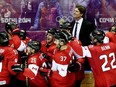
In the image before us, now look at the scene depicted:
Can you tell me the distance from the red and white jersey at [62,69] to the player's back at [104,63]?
30 centimetres

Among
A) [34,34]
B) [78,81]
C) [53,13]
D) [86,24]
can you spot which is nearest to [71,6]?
[53,13]

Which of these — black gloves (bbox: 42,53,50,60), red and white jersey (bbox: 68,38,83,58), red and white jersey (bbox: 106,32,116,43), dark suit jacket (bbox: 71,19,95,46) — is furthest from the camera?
dark suit jacket (bbox: 71,19,95,46)

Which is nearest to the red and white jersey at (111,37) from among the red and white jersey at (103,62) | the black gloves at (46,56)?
the red and white jersey at (103,62)

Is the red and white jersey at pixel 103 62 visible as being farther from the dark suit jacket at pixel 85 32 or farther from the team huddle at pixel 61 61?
the dark suit jacket at pixel 85 32

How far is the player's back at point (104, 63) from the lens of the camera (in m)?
5.33

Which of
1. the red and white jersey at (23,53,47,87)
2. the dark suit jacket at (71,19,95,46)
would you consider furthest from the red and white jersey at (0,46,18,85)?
the dark suit jacket at (71,19,95,46)

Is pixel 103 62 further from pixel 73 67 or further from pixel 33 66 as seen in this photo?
pixel 33 66

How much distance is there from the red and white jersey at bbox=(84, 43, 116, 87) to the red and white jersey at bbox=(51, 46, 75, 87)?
0.25 m

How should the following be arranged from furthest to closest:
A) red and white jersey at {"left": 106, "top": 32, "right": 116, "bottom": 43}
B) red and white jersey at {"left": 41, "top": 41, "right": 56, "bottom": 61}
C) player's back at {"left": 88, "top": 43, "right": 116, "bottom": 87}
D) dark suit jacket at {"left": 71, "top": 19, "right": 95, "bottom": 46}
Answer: dark suit jacket at {"left": 71, "top": 19, "right": 95, "bottom": 46} → red and white jersey at {"left": 106, "top": 32, "right": 116, "bottom": 43} → red and white jersey at {"left": 41, "top": 41, "right": 56, "bottom": 61} → player's back at {"left": 88, "top": 43, "right": 116, "bottom": 87}

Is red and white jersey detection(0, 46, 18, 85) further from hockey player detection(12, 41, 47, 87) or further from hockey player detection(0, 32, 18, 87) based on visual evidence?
hockey player detection(12, 41, 47, 87)

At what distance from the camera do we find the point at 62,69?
5363 mm

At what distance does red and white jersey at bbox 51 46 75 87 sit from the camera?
17.5ft

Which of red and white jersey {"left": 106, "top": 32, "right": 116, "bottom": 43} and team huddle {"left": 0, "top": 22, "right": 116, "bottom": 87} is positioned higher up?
red and white jersey {"left": 106, "top": 32, "right": 116, "bottom": 43}

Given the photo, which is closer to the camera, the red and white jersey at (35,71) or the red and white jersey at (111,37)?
the red and white jersey at (35,71)
